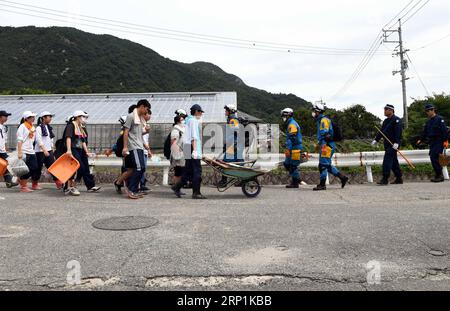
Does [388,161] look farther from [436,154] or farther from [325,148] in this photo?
[325,148]

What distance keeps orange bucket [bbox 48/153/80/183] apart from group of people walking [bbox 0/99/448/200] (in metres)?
0.16

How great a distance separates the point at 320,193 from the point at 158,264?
17.1 feet

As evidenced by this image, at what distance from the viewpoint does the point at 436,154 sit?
355 inches

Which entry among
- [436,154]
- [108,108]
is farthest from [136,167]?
[108,108]

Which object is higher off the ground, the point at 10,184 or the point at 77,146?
the point at 77,146

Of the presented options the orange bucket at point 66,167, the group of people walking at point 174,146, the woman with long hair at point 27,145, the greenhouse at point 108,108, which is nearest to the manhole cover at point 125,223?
the group of people walking at point 174,146

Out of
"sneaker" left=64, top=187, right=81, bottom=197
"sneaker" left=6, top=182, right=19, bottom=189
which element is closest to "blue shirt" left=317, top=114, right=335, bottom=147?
"sneaker" left=64, top=187, right=81, bottom=197

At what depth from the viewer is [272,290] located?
9.23 ft

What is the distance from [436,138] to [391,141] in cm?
125

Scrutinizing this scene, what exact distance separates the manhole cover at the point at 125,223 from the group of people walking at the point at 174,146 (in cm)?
191

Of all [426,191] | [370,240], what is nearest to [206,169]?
[426,191]

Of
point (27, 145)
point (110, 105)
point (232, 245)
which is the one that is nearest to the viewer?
point (232, 245)

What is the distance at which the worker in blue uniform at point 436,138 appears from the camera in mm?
8938
